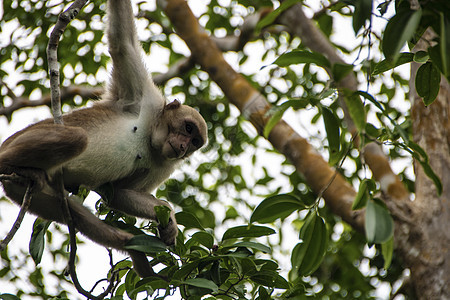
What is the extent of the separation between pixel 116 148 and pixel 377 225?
10.2ft

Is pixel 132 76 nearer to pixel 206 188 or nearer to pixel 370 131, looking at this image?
pixel 370 131

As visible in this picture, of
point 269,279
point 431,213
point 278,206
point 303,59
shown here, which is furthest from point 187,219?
point 431,213

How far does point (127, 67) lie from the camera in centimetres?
457

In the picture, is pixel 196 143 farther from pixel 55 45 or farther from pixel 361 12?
pixel 361 12

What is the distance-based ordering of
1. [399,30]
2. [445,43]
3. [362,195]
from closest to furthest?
1. [445,43]
2. [399,30]
3. [362,195]

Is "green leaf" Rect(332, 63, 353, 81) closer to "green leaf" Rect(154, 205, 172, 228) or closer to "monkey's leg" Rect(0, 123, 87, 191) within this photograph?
"green leaf" Rect(154, 205, 172, 228)

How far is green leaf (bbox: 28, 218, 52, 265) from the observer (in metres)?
3.62

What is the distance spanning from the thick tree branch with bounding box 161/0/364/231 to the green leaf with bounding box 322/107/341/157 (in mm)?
2860

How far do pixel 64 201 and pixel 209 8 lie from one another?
4770 mm

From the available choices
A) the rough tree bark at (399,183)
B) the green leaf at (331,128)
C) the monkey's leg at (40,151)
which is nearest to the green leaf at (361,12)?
the green leaf at (331,128)

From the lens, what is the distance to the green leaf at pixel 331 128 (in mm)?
2275

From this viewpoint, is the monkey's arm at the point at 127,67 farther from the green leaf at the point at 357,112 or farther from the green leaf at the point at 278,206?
the green leaf at the point at 357,112

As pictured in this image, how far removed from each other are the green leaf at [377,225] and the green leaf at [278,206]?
696 mm

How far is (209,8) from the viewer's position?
7.51 meters
